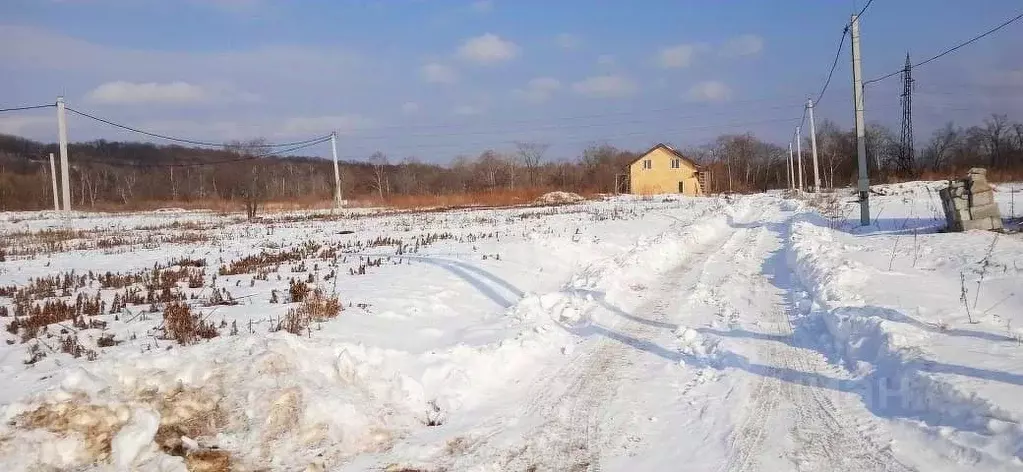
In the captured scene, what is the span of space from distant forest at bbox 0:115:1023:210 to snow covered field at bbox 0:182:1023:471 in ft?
253

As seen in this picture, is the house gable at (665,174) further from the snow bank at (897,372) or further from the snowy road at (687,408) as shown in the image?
the snowy road at (687,408)

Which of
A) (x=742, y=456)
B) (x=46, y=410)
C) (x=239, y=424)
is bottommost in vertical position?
(x=742, y=456)

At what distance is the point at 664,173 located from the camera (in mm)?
80062

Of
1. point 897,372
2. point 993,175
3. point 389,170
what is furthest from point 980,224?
point 389,170

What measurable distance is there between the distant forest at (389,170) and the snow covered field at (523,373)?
3030 inches

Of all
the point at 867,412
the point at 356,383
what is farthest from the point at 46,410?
the point at 867,412

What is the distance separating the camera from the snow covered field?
403cm

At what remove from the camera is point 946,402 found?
14.2 feet

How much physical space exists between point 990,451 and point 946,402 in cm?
74

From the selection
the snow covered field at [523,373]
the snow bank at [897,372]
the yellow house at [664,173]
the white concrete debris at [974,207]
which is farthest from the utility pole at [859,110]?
the yellow house at [664,173]

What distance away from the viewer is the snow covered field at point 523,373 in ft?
13.2

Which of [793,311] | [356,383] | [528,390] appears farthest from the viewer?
[793,311]

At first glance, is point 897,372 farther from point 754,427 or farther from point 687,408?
point 687,408

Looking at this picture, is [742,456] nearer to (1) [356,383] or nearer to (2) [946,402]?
(2) [946,402]
